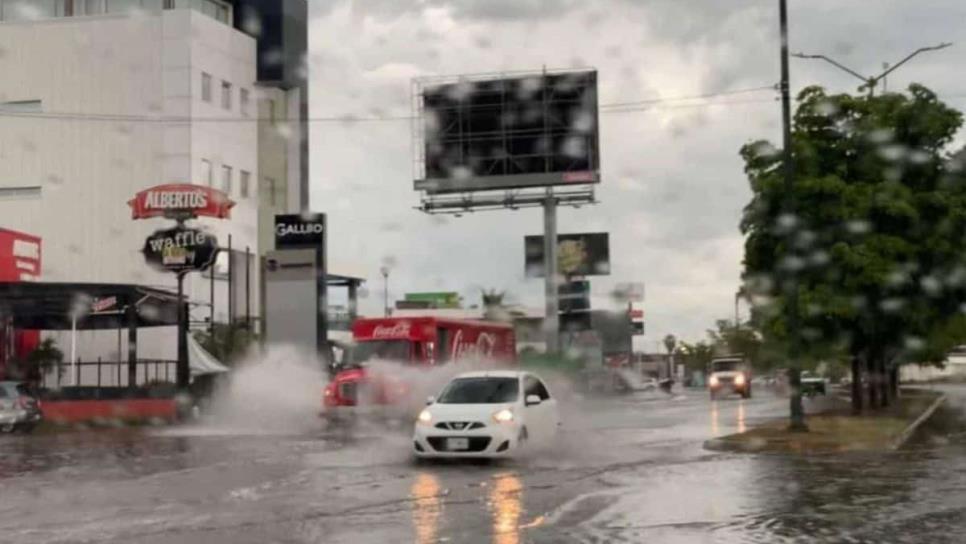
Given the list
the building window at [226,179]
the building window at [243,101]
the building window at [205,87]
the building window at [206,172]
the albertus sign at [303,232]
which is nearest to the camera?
the albertus sign at [303,232]

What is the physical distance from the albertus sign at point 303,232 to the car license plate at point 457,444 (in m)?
32.4

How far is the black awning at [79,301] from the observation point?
4319cm

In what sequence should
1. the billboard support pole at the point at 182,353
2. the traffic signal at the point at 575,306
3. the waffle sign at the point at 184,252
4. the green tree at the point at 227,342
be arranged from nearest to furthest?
the billboard support pole at the point at 182,353
the waffle sign at the point at 184,252
the green tree at the point at 227,342
the traffic signal at the point at 575,306

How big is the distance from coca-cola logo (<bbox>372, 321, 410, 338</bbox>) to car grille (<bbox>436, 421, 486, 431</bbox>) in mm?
13592

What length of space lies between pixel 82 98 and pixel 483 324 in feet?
96.7

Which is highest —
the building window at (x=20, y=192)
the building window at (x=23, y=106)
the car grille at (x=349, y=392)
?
the building window at (x=23, y=106)

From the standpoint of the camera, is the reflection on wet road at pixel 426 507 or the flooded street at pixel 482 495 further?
the flooded street at pixel 482 495

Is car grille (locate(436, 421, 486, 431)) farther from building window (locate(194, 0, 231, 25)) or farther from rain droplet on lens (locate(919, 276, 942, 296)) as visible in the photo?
building window (locate(194, 0, 231, 25))

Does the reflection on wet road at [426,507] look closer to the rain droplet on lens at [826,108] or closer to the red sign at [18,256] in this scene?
the rain droplet on lens at [826,108]

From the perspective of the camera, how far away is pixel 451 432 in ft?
69.9

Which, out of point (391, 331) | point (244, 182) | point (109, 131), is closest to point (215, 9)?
point (244, 182)

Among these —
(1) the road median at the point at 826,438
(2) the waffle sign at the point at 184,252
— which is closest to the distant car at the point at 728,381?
(2) the waffle sign at the point at 184,252

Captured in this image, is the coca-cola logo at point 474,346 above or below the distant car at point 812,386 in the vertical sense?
above

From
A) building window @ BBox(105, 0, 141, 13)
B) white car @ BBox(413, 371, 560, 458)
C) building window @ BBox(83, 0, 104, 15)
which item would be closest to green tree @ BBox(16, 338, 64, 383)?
building window @ BBox(105, 0, 141, 13)
